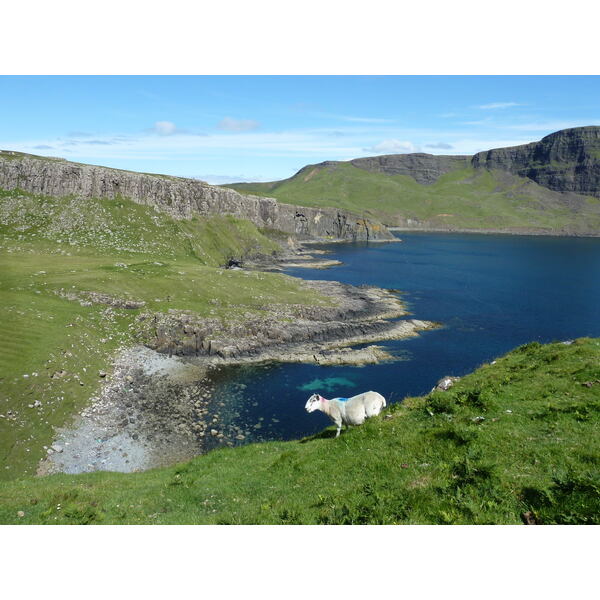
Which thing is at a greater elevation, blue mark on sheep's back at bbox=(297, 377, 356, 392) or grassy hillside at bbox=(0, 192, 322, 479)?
grassy hillside at bbox=(0, 192, 322, 479)

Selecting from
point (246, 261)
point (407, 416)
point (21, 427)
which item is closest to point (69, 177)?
point (246, 261)

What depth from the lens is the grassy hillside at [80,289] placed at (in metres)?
39.8

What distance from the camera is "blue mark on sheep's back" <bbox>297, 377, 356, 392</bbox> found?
2162 inches

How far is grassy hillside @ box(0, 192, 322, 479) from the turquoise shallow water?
17.6m

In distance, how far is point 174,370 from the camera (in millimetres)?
56188

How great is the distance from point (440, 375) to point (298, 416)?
2354 centimetres

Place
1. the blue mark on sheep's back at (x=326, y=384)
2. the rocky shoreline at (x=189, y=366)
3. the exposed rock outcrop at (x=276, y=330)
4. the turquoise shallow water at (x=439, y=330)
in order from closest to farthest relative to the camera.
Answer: the rocky shoreline at (x=189, y=366), the turquoise shallow water at (x=439, y=330), the blue mark on sheep's back at (x=326, y=384), the exposed rock outcrop at (x=276, y=330)

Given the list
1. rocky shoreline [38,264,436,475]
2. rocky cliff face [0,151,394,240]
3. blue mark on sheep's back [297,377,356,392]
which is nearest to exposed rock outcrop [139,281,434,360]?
rocky shoreline [38,264,436,475]

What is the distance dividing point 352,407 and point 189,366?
42193 mm

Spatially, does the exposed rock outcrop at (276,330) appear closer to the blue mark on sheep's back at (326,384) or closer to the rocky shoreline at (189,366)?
the rocky shoreline at (189,366)

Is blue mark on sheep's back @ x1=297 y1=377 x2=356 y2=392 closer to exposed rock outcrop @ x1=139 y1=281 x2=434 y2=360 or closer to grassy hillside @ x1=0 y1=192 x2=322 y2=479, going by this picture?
exposed rock outcrop @ x1=139 y1=281 x2=434 y2=360

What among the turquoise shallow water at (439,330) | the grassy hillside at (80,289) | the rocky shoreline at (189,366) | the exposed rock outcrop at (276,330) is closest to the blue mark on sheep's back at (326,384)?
the turquoise shallow water at (439,330)

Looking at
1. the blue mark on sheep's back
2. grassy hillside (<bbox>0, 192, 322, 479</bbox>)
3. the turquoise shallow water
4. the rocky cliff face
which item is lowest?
the blue mark on sheep's back

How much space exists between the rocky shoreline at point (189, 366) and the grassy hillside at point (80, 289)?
233cm
